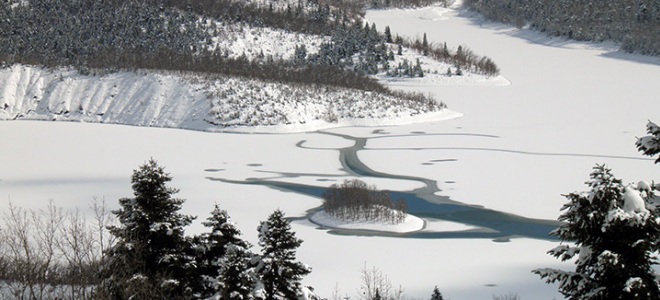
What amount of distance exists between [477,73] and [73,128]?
243 feet

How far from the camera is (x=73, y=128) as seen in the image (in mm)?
85375

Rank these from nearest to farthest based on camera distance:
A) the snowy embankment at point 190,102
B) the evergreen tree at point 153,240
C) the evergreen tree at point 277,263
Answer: the evergreen tree at point 153,240
the evergreen tree at point 277,263
the snowy embankment at point 190,102

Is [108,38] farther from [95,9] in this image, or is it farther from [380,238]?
[380,238]

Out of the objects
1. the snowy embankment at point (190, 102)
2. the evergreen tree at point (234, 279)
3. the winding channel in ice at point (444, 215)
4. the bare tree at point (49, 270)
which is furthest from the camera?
the snowy embankment at point (190, 102)

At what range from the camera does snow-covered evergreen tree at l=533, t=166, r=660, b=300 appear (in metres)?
9.98

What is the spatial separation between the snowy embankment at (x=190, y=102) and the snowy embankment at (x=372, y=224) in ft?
151

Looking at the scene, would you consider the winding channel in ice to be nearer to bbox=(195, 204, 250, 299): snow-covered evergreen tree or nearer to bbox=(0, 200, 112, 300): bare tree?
bbox=(0, 200, 112, 300): bare tree

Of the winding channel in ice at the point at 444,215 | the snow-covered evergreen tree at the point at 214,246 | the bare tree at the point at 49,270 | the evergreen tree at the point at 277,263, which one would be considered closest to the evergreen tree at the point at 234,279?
the evergreen tree at the point at 277,263

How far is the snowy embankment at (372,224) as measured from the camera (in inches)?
1594

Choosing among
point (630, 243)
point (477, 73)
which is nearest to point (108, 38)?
point (477, 73)

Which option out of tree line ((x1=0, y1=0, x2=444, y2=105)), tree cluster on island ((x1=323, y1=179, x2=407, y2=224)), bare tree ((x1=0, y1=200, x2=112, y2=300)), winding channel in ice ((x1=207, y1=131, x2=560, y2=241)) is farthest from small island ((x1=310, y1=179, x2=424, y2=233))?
tree line ((x1=0, y1=0, x2=444, y2=105))

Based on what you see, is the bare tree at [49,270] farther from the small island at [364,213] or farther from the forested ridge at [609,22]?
the forested ridge at [609,22]

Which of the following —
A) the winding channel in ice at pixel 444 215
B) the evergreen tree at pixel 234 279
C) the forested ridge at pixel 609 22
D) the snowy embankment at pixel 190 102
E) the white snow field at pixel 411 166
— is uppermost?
the forested ridge at pixel 609 22

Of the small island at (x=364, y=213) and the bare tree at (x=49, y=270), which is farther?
the small island at (x=364, y=213)
